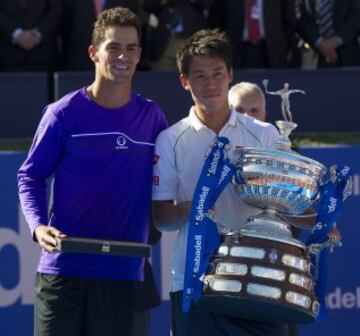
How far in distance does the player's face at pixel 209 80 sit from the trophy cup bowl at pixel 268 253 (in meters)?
0.30

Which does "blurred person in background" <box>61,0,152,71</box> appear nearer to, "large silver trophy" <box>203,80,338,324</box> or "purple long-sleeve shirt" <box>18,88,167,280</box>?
"purple long-sleeve shirt" <box>18,88,167,280</box>

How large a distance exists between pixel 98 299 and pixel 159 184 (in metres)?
0.56

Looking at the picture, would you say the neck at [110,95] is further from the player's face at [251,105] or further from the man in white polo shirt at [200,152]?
the player's face at [251,105]

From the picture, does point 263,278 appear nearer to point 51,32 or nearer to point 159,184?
point 159,184

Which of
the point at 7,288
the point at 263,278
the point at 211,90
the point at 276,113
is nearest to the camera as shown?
the point at 263,278

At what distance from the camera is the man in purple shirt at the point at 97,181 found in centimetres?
489

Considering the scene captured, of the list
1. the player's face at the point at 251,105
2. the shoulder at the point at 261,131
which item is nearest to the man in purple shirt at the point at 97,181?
the shoulder at the point at 261,131

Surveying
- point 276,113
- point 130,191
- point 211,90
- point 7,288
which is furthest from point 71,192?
point 276,113

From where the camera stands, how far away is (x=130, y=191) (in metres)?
4.91

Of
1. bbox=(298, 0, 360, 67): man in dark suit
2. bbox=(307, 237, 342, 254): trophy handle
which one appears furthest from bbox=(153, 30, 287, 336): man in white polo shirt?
bbox=(298, 0, 360, 67): man in dark suit

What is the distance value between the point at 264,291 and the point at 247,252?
157mm

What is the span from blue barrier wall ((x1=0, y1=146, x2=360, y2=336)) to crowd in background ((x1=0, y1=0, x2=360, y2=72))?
2470 millimetres

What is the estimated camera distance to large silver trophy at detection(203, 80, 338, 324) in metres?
4.36

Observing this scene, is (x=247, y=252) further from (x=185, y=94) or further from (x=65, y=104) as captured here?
(x=185, y=94)
